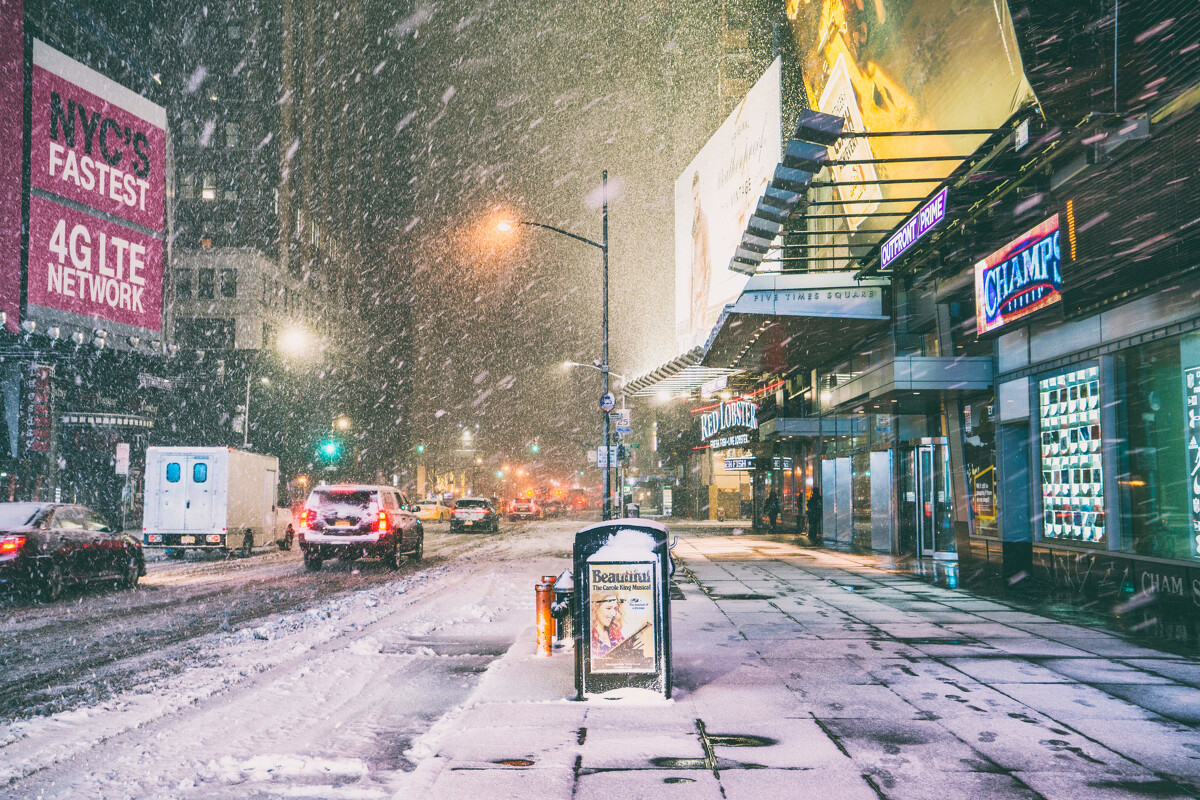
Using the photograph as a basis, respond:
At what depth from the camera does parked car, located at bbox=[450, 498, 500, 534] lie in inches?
1512

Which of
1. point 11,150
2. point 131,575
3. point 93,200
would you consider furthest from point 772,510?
point 11,150

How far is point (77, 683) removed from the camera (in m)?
7.33

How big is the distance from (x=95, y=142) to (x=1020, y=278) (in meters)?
35.1

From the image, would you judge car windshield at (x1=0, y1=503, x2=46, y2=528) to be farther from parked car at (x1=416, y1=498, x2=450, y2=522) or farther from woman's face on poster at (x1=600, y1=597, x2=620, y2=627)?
parked car at (x1=416, y1=498, x2=450, y2=522)

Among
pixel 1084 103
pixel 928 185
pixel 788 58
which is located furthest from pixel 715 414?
pixel 1084 103

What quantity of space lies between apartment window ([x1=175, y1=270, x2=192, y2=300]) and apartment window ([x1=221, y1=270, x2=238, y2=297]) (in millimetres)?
2613

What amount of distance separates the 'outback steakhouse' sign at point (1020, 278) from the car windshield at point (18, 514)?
16371mm

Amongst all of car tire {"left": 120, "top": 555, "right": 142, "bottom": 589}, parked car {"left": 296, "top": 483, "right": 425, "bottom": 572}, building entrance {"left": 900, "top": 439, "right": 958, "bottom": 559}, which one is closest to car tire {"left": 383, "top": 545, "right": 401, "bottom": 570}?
parked car {"left": 296, "top": 483, "right": 425, "bottom": 572}

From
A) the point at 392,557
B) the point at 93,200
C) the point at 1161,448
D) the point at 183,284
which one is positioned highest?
the point at 183,284

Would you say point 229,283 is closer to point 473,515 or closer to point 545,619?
point 473,515

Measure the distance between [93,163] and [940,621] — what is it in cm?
3557

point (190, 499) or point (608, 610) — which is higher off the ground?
point (190, 499)

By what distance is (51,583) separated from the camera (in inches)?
523

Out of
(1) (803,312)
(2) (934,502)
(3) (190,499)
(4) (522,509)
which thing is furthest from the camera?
(4) (522,509)
